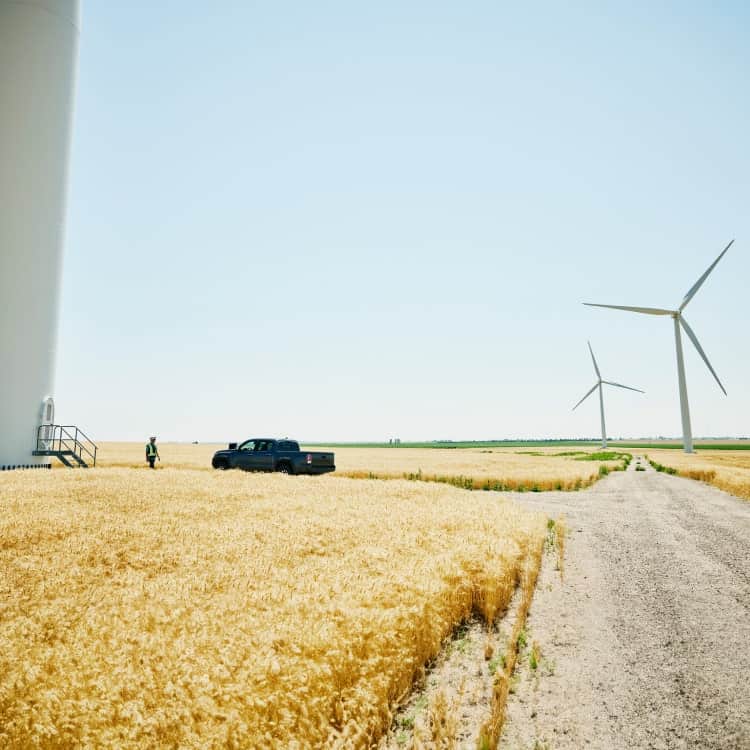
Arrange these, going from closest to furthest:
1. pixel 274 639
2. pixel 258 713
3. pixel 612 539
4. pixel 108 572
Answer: pixel 258 713, pixel 274 639, pixel 108 572, pixel 612 539

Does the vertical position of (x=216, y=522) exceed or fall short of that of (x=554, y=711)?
it exceeds it

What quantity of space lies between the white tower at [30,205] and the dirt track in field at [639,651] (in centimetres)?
2915

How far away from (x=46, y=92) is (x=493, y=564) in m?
35.6

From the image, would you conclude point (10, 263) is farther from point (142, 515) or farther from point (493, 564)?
point (493, 564)

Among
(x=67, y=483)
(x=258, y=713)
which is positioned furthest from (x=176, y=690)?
(x=67, y=483)

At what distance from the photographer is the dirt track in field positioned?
4.84m

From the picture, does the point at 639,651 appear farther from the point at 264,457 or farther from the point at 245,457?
the point at 245,457

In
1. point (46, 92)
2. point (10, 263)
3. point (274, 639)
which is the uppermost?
point (46, 92)

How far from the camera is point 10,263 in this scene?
27.8 meters

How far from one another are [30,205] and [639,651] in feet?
114

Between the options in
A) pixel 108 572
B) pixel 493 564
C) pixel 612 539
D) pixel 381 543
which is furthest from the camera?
pixel 612 539

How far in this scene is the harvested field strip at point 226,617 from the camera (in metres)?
3.97

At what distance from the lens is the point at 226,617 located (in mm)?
5668

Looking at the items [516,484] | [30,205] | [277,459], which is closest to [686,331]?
[516,484]
